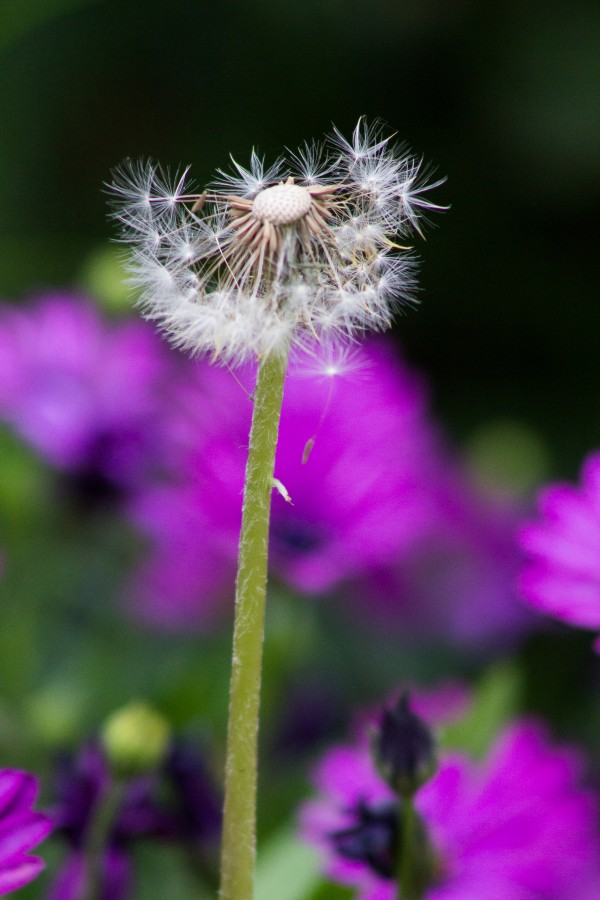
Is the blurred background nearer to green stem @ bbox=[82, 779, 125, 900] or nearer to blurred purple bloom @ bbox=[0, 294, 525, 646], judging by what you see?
blurred purple bloom @ bbox=[0, 294, 525, 646]

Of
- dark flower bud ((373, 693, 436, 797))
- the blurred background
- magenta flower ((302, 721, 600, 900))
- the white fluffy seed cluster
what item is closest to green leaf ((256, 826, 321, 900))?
magenta flower ((302, 721, 600, 900))

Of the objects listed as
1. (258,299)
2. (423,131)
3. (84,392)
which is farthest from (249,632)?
(423,131)

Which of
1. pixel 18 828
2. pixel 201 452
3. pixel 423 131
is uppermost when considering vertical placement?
pixel 423 131

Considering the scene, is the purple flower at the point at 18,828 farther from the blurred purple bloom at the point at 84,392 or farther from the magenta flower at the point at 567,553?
the blurred purple bloom at the point at 84,392

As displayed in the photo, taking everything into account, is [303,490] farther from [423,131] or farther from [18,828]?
[423,131]

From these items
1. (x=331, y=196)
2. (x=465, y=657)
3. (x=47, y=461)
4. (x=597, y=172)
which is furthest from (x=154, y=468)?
(x=597, y=172)

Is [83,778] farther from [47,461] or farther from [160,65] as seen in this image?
[160,65]
